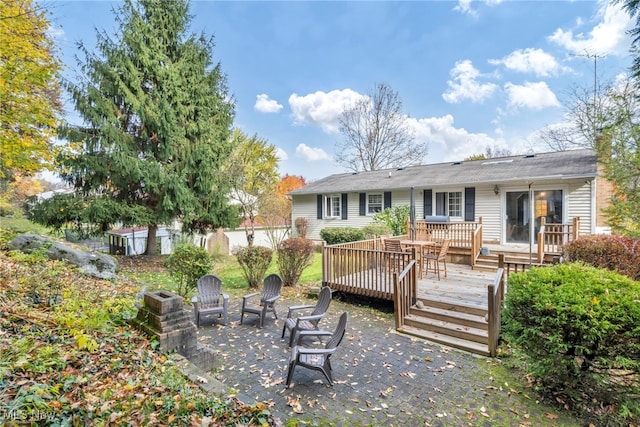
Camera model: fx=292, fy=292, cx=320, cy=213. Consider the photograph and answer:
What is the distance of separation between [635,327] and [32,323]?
6.02 meters

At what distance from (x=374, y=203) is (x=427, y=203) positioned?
2866mm

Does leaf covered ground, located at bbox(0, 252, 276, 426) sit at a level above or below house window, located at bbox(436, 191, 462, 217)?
below

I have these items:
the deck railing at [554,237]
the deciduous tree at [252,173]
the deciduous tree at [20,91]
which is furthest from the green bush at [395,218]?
the deciduous tree at [20,91]

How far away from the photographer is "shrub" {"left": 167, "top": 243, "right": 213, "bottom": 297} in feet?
22.9

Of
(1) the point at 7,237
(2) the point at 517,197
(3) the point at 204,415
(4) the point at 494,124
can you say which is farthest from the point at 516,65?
(1) the point at 7,237

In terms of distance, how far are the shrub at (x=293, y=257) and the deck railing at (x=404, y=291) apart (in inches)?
136

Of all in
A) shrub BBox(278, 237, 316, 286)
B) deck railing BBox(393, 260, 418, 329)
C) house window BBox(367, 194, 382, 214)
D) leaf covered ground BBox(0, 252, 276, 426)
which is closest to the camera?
leaf covered ground BBox(0, 252, 276, 426)

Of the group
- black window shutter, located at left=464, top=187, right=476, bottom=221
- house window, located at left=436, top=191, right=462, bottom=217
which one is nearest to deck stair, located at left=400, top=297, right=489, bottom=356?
black window shutter, located at left=464, top=187, right=476, bottom=221

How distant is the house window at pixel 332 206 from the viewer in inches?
672

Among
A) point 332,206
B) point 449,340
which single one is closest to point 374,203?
point 332,206

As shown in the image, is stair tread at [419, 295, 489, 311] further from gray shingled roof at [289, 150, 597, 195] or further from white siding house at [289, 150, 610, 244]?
gray shingled roof at [289, 150, 597, 195]

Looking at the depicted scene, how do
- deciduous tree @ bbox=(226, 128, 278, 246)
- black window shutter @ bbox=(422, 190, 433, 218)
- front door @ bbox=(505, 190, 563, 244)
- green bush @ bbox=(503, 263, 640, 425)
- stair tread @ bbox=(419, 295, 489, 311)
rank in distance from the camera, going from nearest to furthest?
green bush @ bbox=(503, 263, 640, 425)
stair tread @ bbox=(419, 295, 489, 311)
front door @ bbox=(505, 190, 563, 244)
black window shutter @ bbox=(422, 190, 433, 218)
deciduous tree @ bbox=(226, 128, 278, 246)

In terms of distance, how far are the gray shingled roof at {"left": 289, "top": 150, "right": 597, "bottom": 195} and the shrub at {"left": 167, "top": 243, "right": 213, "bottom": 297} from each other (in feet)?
32.8

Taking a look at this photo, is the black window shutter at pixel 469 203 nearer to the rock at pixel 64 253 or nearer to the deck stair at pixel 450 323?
the deck stair at pixel 450 323
